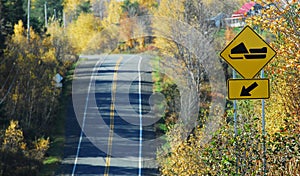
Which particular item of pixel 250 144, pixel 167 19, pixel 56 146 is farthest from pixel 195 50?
pixel 250 144

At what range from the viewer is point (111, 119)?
29.6 m

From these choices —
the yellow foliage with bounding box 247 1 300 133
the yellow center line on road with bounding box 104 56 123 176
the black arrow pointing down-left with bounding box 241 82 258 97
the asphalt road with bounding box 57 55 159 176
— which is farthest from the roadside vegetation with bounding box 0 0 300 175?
the yellow center line on road with bounding box 104 56 123 176

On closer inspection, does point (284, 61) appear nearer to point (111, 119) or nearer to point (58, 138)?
point (58, 138)

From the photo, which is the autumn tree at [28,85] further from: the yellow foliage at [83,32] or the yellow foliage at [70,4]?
the yellow foliage at [70,4]

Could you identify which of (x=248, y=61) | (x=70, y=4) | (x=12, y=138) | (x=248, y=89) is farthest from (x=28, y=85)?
(x=70, y=4)

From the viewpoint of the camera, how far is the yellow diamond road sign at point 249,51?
26.3ft

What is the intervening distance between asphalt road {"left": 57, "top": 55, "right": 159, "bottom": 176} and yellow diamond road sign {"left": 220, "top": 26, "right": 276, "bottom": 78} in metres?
14.1

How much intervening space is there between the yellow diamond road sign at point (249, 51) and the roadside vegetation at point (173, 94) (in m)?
0.83

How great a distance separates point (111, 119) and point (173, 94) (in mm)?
6813

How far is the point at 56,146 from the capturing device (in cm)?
→ 2677

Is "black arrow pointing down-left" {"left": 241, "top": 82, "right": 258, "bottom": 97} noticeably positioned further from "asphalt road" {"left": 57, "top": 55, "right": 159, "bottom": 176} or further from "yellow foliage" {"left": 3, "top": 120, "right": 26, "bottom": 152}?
"yellow foliage" {"left": 3, "top": 120, "right": 26, "bottom": 152}

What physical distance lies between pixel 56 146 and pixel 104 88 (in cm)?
869

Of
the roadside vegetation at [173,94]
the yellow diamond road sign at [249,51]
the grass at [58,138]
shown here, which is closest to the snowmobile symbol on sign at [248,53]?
the yellow diamond road sign at [249,51]

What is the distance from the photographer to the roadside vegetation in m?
8.95
